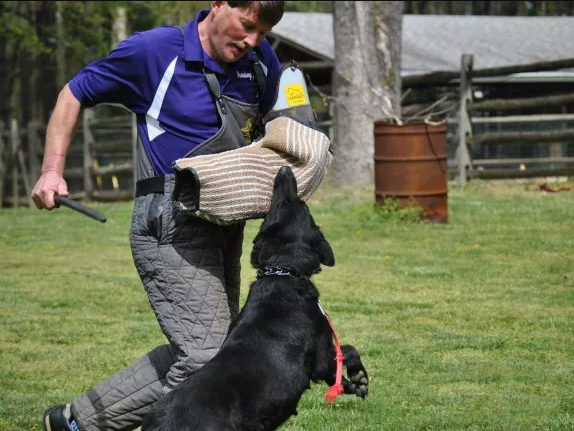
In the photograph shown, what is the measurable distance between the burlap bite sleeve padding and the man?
0.13 metres

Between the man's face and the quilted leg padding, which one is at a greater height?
the man's face

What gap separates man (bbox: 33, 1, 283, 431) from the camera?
4.14 m

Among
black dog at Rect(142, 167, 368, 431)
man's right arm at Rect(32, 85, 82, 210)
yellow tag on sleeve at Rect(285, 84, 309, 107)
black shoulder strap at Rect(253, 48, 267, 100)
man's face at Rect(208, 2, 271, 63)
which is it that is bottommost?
black dog at Rect(142, 167, 368, 431)

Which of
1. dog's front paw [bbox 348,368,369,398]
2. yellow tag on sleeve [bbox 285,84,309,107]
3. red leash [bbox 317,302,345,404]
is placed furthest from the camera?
yellow tag on sleeve [bbox 285,84,309,107]

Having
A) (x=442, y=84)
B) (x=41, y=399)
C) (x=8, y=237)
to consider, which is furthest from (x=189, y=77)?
(x=442, y=84)

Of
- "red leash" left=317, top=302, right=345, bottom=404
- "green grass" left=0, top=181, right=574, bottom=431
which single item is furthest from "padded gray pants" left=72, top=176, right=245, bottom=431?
"green grass" left=0, top=181, right=574, bottom=431

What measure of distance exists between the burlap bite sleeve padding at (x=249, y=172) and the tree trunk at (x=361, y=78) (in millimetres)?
13192

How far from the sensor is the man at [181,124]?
13.6ft

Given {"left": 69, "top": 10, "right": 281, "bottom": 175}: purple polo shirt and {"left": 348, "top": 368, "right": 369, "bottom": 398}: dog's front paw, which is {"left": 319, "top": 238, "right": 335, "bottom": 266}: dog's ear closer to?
{"left": 348, "top": 368, "right": 369, "bottom": 398}: dog's front paw

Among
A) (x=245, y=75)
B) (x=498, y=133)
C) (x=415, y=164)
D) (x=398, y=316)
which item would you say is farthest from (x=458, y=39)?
(x=245, y=75)

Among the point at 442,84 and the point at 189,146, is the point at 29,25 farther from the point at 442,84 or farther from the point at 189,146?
the point at 189,146

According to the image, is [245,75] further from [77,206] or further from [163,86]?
[77,206]

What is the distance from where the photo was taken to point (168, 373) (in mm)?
4285

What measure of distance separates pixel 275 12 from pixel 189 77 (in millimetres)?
429
